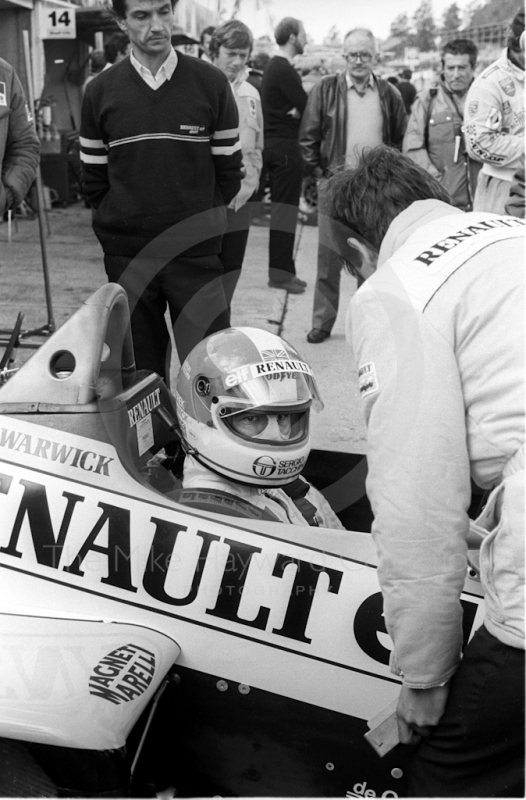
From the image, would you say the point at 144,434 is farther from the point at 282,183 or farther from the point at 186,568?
the point at 282,183

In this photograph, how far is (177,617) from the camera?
6.85 feet

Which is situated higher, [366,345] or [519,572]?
[366,345]

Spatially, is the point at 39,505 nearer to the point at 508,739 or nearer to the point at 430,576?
the point at 430,576

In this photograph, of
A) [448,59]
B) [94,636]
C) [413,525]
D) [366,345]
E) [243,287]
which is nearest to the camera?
[413,525]

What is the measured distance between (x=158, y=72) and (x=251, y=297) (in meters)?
3.62

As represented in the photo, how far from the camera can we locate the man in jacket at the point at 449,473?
153cm

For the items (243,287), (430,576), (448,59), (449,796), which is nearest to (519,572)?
(430,576)

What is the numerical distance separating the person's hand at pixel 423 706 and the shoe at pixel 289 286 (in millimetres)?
6003

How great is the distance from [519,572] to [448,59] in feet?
17.5

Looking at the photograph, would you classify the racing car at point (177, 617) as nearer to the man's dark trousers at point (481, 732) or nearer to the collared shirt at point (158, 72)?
the man's dark trousers at point (481, 732)

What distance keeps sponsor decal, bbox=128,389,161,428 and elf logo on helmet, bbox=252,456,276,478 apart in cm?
41

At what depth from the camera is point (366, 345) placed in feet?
5.32

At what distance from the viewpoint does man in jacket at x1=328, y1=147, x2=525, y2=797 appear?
1.53m

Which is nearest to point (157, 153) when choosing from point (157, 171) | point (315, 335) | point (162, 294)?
point (157, 171)
